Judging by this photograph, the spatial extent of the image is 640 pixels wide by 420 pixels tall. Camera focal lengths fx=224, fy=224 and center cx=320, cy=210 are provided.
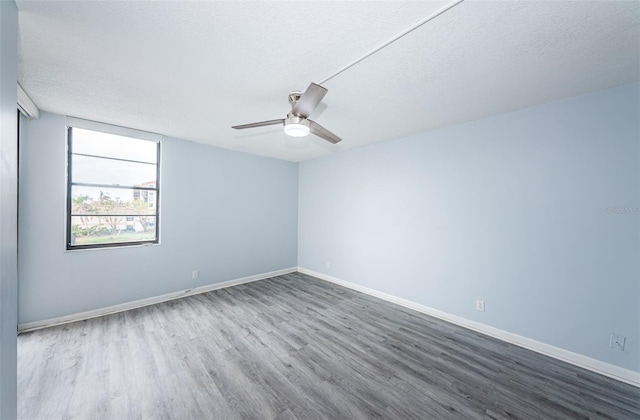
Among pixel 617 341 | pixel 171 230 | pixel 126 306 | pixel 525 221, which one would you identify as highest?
pixel 525 221

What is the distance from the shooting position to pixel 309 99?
174cm

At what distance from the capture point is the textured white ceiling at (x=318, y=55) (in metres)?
1.32

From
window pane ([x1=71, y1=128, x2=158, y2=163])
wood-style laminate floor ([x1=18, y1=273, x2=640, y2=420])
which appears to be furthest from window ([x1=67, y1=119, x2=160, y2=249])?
wood-style laminate floor ([x1=18, y1=273, x2=640, y2=420])

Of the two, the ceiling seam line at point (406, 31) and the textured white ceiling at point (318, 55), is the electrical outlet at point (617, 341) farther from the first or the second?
the ceiling seam line at point (406, 31)

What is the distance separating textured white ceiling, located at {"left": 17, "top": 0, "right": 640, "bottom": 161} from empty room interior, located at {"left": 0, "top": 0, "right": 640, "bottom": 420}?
2 centimetres

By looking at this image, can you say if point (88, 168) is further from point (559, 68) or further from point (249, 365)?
point (559, 68)

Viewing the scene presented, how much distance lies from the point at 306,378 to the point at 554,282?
8.74 feet

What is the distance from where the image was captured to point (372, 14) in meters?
1.32

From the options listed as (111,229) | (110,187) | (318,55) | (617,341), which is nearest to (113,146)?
(110,187)

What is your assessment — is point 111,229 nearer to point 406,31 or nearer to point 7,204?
point 7,204

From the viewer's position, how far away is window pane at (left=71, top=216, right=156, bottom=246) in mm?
3000

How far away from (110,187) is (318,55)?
343 centimetres

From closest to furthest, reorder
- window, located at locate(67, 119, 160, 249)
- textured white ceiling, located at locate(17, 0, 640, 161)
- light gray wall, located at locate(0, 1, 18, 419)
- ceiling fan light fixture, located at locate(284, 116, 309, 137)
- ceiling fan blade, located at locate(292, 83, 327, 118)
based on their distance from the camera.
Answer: light gray wall, located at locate(0, 1, 18, 419)
textured white ceiling, located at locate(17, 0, 640, 161)
ceiling fan blade, located at locate(292, 83, 327, 118)
ceiling fan light fixture, located at locate(284, 116, 309, 137)
window, located at locate(67, 119, 160, 249)

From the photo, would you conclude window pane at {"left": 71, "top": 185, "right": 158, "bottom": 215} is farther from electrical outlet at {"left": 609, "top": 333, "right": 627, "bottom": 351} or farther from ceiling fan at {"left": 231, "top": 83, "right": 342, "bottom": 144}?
electrical outlet at {"left": 609, "top": 333, "right": 627, "bottom": 351}
